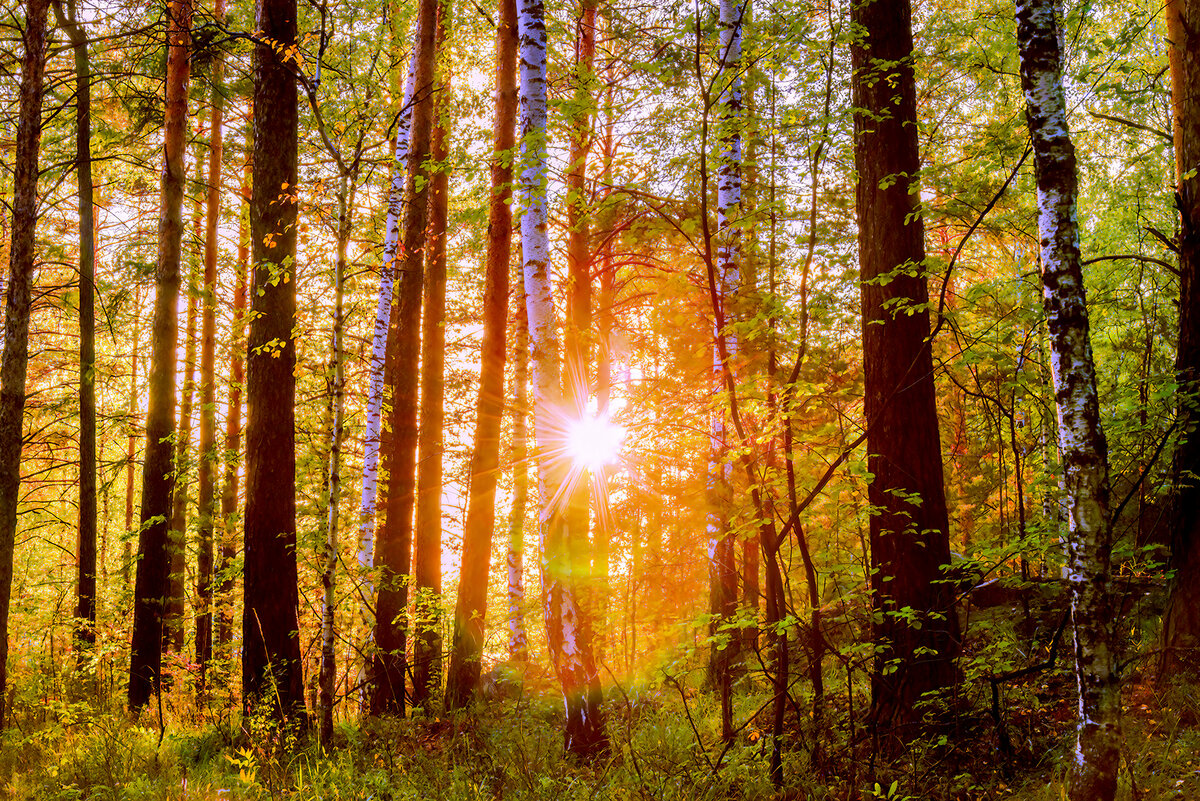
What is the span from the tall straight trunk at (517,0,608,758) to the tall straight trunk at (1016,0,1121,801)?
3677 mm

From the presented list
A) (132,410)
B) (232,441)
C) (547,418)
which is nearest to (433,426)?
(547,418)

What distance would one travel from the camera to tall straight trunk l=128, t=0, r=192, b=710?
9.49 metres

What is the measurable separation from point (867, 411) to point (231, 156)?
15282mm

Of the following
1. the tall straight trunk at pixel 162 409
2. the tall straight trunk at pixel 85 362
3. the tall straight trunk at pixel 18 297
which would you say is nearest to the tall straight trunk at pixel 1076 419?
the tall straight trunk at pixel 18 297

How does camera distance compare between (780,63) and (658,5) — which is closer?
(780,63)

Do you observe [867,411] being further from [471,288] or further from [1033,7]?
[471,288]

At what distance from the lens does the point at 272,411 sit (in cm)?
707

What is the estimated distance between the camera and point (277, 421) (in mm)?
7094

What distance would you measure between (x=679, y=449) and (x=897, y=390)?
9.58 ft

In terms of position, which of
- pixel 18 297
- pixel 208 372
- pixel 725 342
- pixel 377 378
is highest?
pixel 208 372

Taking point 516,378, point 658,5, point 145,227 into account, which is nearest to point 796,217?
point 516,378

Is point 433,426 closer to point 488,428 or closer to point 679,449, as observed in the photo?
point 488,428

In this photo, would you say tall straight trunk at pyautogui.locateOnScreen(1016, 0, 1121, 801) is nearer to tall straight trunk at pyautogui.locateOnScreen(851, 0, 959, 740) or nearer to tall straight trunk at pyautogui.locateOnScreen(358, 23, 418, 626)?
tall straight trunk at pyautogui.locateOnScreen(851, 0, 959, 740)

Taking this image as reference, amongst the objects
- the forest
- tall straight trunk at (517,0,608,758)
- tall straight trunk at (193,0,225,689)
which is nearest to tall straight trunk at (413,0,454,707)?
the forest
